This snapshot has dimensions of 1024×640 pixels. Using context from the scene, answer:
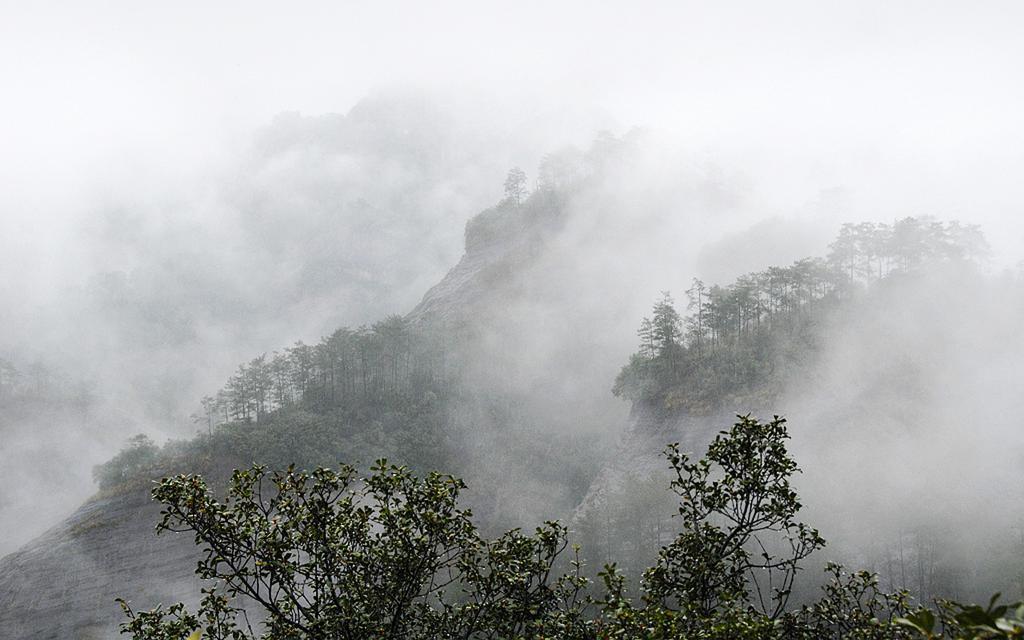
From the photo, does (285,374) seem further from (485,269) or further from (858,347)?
(858,347)

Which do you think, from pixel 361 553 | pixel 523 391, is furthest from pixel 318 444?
pixel 361 553

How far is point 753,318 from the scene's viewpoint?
6059 centimetres

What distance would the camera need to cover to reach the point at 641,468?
52688 millimetres

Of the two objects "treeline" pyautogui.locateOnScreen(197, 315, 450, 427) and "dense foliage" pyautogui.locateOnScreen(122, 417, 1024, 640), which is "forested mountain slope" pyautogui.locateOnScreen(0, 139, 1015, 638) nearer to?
"treeline" pyautogui.locateOnScreen(197, 315, 450, 427)

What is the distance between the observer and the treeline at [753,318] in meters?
55.3

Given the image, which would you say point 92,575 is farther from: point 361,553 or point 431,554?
point 431,554

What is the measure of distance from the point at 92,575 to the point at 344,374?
109 feet

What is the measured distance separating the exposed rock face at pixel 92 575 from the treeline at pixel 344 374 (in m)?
16.7

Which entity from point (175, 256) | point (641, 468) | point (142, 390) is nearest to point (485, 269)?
point (641, 468)

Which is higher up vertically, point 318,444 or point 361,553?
point 318,444

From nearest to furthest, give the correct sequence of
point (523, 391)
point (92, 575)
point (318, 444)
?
1. point (92, 575)
2. point (318, 444)
3. point (523, 391)

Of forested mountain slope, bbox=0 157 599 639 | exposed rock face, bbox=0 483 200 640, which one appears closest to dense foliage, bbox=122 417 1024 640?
exposed rock face, bbox=0 483 200 640

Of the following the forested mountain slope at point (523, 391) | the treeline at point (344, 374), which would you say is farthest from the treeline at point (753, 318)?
the treeline at point (344, 374)

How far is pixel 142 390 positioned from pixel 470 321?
79635 mm
